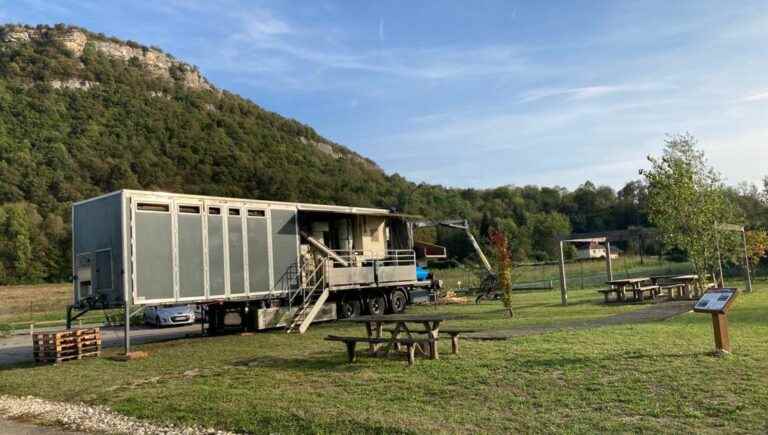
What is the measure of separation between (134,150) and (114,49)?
1412 inches

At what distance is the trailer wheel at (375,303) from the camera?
21.1 metres

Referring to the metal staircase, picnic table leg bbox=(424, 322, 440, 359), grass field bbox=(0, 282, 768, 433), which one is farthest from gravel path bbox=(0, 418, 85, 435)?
the metal staircase

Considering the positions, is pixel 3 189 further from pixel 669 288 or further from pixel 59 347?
pixel 669 288

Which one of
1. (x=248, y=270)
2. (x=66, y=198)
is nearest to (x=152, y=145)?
(x=66, y=198)

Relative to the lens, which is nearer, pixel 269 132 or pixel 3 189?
pixel 3 189

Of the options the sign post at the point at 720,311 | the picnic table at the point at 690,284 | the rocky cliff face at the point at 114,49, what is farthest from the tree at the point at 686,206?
the rocky cliff face at the point at 114,49

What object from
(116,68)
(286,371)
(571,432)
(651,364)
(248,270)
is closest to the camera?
(571,432)

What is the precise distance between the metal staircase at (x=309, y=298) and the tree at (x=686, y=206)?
11531 millimetres

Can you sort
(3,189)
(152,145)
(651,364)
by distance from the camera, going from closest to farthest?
(651,364) < (3,189) < (152,145)

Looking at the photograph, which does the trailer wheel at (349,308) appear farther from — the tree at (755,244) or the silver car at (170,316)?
the tree at (755,244)

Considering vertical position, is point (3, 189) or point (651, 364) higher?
point (3, 189)

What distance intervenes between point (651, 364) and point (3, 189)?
176 feet

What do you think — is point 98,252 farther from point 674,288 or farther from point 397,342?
point 674,288

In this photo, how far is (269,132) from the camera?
255 ft
